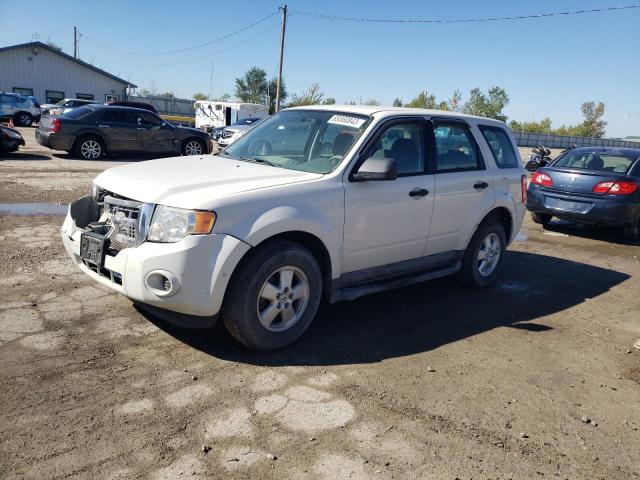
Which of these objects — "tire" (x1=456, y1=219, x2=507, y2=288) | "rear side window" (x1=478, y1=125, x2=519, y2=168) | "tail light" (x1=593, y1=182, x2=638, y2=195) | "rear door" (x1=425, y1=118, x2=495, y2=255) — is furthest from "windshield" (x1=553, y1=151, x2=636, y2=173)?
"rear door" (x1=425, y1=118, x2=495, y2=255)

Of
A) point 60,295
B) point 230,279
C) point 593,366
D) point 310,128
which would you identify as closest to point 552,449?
point 593,366

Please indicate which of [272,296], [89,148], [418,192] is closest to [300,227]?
[272,296]

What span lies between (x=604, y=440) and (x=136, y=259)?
3.09 meters

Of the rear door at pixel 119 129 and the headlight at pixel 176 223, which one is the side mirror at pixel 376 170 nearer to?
the headlight at pixel 176 223

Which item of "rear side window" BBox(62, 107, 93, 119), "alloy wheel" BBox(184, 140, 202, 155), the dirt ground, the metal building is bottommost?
the dirt ground

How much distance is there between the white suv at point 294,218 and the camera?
11.5 feet

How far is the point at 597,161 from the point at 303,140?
677cm

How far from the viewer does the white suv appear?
3502 millimetres

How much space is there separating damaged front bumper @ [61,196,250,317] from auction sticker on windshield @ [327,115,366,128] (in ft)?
5.33

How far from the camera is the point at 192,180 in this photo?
3.86 meters

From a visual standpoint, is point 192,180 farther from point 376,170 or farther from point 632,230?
point 632,230

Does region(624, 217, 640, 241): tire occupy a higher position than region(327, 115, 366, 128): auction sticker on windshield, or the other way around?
region(327, 115, 366, 128): auction sticker on windshield

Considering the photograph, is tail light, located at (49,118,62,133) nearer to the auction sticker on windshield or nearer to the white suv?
the white suv

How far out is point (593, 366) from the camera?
13.8 ft
